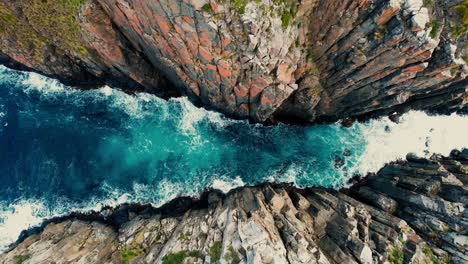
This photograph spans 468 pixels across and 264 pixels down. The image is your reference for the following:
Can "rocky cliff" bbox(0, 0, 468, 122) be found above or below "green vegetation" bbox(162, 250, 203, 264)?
above

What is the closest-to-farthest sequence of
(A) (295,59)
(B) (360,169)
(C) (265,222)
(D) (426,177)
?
(C) (265,222), (A) (295,59), (D) (426,177), (B) (360,169)

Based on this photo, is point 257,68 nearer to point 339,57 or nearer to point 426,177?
point 339,57

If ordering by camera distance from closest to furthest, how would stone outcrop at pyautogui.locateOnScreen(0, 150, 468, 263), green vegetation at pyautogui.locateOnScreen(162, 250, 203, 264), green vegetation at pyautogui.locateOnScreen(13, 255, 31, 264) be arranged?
stone outcrop at pyautogui.locateOnScreen(0, 150, 468, 263) → green vegetation at pyautogui.locateOnScreen(162, 250, 203, 264) → green vegetation at pyautogui.locateOnScreen(13, 255, 31, 264)

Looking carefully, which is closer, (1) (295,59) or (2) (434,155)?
(1) (295,59)

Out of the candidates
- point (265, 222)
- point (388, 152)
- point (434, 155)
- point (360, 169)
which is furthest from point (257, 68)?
point (434, 155)

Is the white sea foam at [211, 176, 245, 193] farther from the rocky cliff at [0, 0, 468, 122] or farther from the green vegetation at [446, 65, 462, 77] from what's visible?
the green vegetation at [446, 65, 462, 77]

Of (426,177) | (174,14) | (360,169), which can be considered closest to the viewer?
(174,14)

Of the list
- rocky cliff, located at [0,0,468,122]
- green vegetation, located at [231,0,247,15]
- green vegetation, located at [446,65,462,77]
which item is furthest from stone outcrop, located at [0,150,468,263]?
green vegetation, located at [231,0,247,15]

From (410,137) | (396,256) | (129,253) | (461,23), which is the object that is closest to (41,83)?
(129,253)
